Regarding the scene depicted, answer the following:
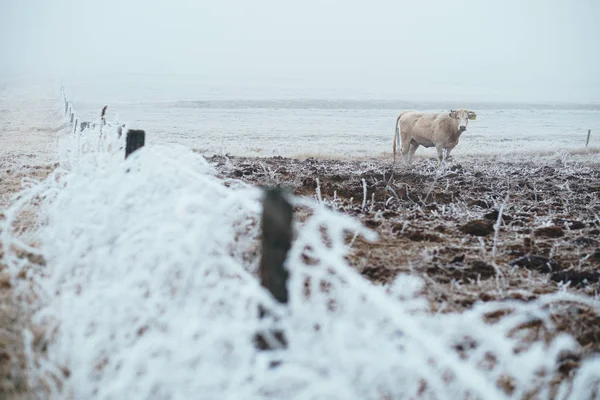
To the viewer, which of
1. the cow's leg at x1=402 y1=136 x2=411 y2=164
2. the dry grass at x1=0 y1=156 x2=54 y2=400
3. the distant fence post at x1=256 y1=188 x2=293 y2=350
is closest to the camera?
the distant fence post at x1=256 y1=188 x2=293 y2=350

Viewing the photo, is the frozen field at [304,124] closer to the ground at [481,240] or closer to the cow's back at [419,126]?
the cow's back at [419,126]

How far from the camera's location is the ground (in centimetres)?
377

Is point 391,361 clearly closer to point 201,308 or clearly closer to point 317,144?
point 201,308

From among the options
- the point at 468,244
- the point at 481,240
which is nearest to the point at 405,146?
the point at 468,244

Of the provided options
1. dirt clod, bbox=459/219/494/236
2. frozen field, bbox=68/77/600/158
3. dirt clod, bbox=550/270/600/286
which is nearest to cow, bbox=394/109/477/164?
frozen field, bbox=68/77/600/158

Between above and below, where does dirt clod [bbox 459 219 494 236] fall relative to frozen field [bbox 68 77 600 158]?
above

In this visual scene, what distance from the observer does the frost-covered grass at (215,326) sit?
2.07 meters

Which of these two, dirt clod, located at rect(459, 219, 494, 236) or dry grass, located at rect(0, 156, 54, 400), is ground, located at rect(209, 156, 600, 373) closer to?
dirt clod, located at rect(459, 219, 494, 236)

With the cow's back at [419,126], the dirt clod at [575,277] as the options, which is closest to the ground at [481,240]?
the dirt clod at [575,277]

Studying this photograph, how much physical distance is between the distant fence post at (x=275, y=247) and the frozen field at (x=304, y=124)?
47.8 feet

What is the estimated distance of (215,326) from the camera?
2166 mm

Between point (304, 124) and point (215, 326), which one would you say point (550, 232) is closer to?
point (215, 326)

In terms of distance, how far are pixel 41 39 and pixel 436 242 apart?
20305 cm

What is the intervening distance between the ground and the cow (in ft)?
18.3
